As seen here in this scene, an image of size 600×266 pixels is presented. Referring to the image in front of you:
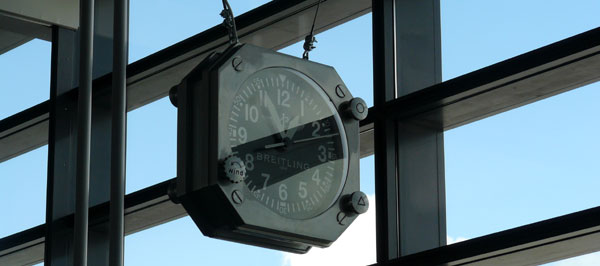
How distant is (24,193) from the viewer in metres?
6.77

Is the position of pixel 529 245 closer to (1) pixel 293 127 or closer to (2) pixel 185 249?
(1) pixel 293 127

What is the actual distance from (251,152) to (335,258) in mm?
2242

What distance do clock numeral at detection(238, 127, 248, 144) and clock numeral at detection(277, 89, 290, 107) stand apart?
138 millimetres

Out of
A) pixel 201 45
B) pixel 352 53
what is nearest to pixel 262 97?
pixel 352 53

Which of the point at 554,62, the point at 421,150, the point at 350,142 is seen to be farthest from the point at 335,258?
the point at 350,142

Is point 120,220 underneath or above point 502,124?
underneath

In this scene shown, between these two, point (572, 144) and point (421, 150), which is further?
point (421, 150)

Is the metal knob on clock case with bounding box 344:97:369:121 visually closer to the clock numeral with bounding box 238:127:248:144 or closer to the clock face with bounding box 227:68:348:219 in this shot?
the clock face with bounding box 227:68:348:219

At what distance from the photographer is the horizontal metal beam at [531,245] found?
3.73 m

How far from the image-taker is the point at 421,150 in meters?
4.57

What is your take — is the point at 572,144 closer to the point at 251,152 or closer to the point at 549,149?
the point at 549,149

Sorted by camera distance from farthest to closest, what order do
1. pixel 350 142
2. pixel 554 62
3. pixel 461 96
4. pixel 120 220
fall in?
pixel 461 96 < pixel 554 62 < pixel 350 142 < pixel 120 220

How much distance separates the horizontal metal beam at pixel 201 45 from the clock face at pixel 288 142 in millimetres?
2344

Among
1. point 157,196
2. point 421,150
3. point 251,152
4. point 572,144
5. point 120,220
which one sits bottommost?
point 120,220
